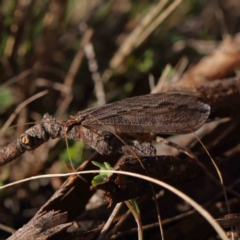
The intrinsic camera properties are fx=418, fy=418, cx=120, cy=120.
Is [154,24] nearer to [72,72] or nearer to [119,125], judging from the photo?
[72,72]

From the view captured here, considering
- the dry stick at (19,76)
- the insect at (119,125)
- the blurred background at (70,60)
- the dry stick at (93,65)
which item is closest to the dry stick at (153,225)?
the insect at (119,125)

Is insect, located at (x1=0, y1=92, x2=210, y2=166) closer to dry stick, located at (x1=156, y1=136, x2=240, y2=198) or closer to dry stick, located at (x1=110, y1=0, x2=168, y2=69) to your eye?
dry stick, located at (x1=156, y1=136, x2=240, y2=198)

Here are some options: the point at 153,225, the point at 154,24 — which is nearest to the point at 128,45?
the point at 154,24

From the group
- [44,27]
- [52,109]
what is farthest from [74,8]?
[52,109]

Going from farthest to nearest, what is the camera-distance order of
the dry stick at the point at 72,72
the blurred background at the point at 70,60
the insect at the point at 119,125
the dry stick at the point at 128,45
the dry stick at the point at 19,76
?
the dry stick at the point at 128,45 → the dry stick at the point at 72,72 → the dry stick at the point at 19,76 → the blurred background at the point at 70,60 → the insect at the point at 119,125

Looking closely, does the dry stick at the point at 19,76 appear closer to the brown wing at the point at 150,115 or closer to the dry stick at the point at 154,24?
the dry stick at the point at 154,24

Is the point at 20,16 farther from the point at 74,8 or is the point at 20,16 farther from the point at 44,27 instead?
the point at 74,8
